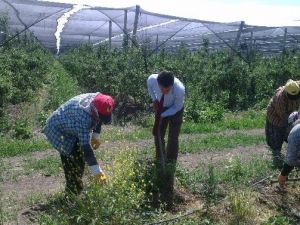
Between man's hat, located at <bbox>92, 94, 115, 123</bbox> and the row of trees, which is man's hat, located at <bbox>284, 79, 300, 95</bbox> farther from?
the row of trees

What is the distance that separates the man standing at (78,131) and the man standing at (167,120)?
0.98 metres

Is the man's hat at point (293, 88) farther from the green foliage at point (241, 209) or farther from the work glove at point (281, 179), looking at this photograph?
the green foliage at point (241, 209)

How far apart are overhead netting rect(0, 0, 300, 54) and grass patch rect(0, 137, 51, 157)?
6.36 metres

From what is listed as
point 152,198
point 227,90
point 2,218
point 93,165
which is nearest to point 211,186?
point 152,198

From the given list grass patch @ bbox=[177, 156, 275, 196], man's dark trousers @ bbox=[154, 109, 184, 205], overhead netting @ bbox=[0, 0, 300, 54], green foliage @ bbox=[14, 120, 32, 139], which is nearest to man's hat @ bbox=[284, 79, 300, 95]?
grass patch @ bbox=[177, 156, 275, 196]

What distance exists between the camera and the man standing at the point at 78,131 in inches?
197

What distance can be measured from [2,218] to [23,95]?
8.72 m

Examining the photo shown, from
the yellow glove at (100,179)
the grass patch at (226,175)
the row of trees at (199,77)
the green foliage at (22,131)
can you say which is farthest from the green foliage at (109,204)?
the row of trees at (199,77)

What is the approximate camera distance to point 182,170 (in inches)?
255

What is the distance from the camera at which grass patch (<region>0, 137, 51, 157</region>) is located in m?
8.73

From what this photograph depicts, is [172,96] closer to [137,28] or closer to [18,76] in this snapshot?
[18,76]

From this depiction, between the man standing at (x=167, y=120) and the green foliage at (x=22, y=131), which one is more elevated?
the man standing at (x=167, y=120)

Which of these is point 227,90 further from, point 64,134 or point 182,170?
point 64,134

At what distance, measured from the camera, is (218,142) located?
941 centimetres
